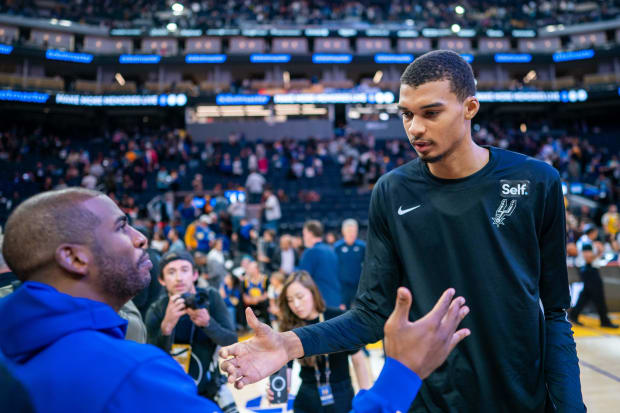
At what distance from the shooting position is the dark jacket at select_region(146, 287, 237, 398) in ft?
11.6

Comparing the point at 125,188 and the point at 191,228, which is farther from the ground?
the point at 125,188

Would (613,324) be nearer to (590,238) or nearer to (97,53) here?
(590,238)

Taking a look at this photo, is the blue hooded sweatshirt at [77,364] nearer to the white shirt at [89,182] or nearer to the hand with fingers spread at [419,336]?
the hand with fingers spread at [419,336]

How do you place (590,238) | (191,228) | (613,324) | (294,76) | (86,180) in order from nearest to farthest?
1. (613,324)
2. (590,238)
3. (191,228)
4. (86,180)
5. (294,76)

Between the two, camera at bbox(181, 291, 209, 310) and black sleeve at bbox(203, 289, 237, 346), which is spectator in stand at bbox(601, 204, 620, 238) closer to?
black sleeve at bbox(203, 289, 237, 346)

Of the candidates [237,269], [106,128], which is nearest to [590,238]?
[237,269]

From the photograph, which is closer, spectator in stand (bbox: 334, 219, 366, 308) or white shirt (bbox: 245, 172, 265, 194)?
spectator in stand (bbox: 334, 219, 366, 308)

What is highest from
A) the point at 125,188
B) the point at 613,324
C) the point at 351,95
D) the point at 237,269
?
the point at 351,95

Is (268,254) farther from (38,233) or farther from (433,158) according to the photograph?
(38,233)

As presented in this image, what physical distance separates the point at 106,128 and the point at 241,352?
33730mm

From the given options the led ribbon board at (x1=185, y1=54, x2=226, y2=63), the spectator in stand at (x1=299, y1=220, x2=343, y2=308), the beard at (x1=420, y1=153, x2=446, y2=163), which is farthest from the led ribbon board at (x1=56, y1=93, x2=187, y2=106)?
the beard at (x1=420, y1=153, x2=446, y2=163)

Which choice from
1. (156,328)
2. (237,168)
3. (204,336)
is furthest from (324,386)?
(237,168)

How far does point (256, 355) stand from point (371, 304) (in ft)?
1.90

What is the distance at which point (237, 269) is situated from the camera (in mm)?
8891
